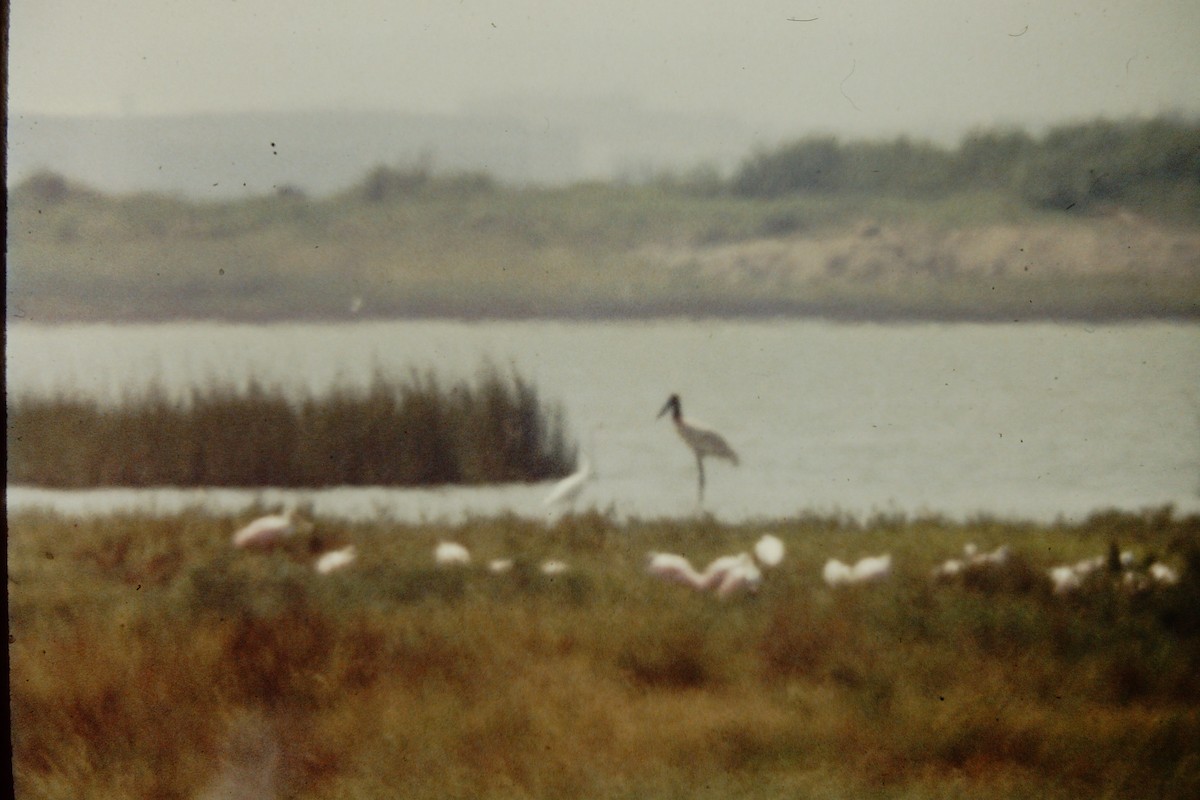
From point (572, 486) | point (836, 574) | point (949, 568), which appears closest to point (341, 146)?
point (572, 486)

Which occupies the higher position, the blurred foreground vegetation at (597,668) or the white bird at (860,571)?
the white bird at (860,571)

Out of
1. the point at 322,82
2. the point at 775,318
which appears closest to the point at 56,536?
the point at 322,82

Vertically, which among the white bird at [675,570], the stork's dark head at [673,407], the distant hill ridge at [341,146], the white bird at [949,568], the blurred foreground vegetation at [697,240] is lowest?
the white bird at [675,570]

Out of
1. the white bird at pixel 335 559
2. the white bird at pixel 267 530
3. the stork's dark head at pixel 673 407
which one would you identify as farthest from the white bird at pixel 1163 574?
the white bird at pixel 267 530

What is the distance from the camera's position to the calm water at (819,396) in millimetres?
3375

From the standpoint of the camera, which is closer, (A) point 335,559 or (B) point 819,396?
(B) point 819,396

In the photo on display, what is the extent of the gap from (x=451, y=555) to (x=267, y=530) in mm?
537

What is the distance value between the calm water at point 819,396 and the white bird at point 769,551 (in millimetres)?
90

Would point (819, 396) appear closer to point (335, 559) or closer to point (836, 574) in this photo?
point (836, 574)

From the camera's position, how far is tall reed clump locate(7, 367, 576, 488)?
3455 millimetres

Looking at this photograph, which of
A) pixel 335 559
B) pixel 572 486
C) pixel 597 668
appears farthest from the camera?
pixel 335 559

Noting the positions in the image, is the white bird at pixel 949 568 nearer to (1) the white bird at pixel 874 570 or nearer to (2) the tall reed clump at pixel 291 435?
(1) the white bird at pixel 874 570

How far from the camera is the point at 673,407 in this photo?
11.2 feet

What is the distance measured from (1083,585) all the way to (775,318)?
1140 mm
